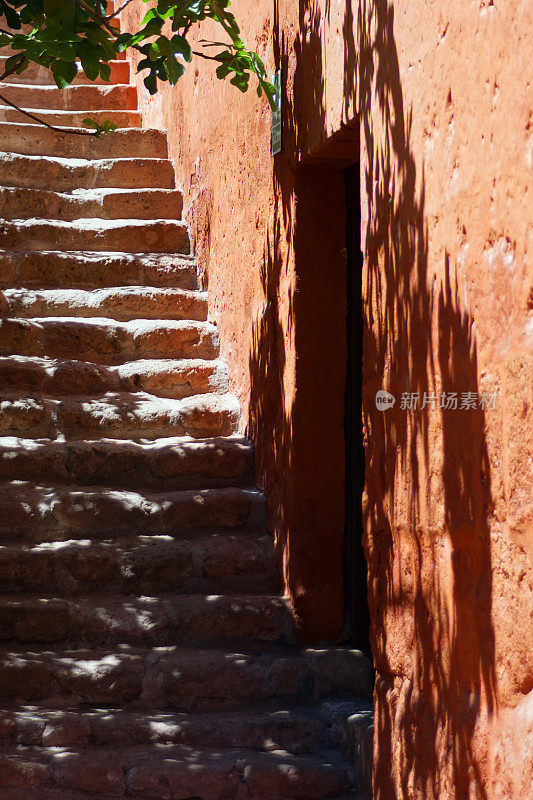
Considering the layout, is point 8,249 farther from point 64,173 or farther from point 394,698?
point 394,698

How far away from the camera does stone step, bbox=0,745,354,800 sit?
11.4 ft

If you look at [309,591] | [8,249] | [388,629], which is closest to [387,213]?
[388,629]

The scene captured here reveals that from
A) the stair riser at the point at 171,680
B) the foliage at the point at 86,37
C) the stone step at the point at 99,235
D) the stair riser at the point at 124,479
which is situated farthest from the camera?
the stone step at the point at 99,235

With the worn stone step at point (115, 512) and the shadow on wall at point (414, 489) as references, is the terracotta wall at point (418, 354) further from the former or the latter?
the worn stone step at point (115, 512)

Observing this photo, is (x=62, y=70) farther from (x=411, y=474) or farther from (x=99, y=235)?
(x=99, y=235)

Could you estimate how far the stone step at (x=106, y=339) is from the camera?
5.46 metres

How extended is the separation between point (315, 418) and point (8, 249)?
261cm

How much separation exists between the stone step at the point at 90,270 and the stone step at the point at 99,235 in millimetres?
172

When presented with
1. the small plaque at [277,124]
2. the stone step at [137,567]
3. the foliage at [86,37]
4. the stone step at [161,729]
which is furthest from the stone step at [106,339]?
the stone step at [161,729]

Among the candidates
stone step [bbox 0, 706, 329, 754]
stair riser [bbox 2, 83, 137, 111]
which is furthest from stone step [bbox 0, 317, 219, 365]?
stair riser [bbox 2, 83, 137, 111]

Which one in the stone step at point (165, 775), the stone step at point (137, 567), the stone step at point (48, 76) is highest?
the stone step at point (48, 76)

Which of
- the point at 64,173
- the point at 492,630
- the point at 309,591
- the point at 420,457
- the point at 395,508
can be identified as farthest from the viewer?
the point at 64,173

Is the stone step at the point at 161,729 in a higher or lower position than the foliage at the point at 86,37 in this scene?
lower

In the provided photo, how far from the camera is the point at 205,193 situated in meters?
6.05
